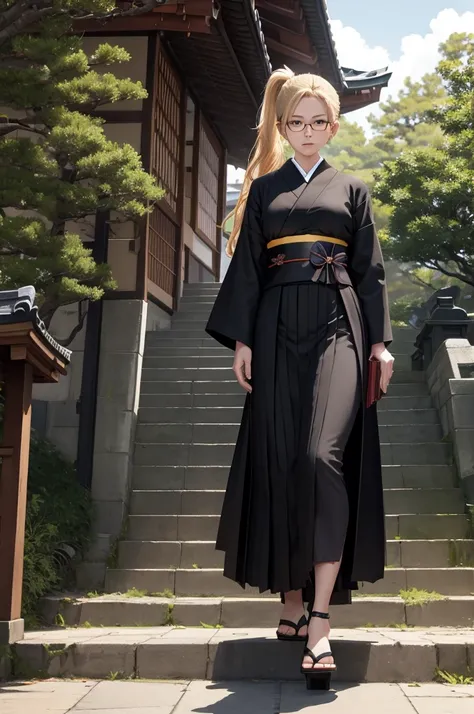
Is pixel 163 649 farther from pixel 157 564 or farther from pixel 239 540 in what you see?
pixel 157 564

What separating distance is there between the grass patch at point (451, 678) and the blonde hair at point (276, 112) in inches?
90.4

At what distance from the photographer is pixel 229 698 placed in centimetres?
407

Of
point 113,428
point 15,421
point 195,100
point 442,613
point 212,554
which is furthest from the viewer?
point 195,100

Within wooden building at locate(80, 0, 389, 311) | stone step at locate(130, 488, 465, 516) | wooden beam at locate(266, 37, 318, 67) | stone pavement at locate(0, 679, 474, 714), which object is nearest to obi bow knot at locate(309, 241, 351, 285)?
stone pavement at locate(0, 679, 474, 714)

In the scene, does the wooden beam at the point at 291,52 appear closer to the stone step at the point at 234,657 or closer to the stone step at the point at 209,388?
the stone step at the point at 209,388

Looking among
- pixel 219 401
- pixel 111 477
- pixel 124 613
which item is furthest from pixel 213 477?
pixel 124 613

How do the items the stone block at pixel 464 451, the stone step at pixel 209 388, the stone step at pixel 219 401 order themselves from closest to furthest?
1. the stone block at pixel 464 451
2. the stone step at pixel 219 401
3. the stone step at pixel 209 388

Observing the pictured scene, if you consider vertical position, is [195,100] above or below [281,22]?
below

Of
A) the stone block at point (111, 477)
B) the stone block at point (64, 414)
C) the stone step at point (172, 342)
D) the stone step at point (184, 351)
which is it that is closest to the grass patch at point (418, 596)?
the stone block at point (111, 477)

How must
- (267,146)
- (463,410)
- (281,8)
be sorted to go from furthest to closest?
(281,8)
(463,410)
(267,146)

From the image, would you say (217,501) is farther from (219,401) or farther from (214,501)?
(219,401)

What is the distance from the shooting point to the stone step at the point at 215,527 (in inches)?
308

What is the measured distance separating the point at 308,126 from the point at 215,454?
4.72 meters

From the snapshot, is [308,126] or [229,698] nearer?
[229,698]
